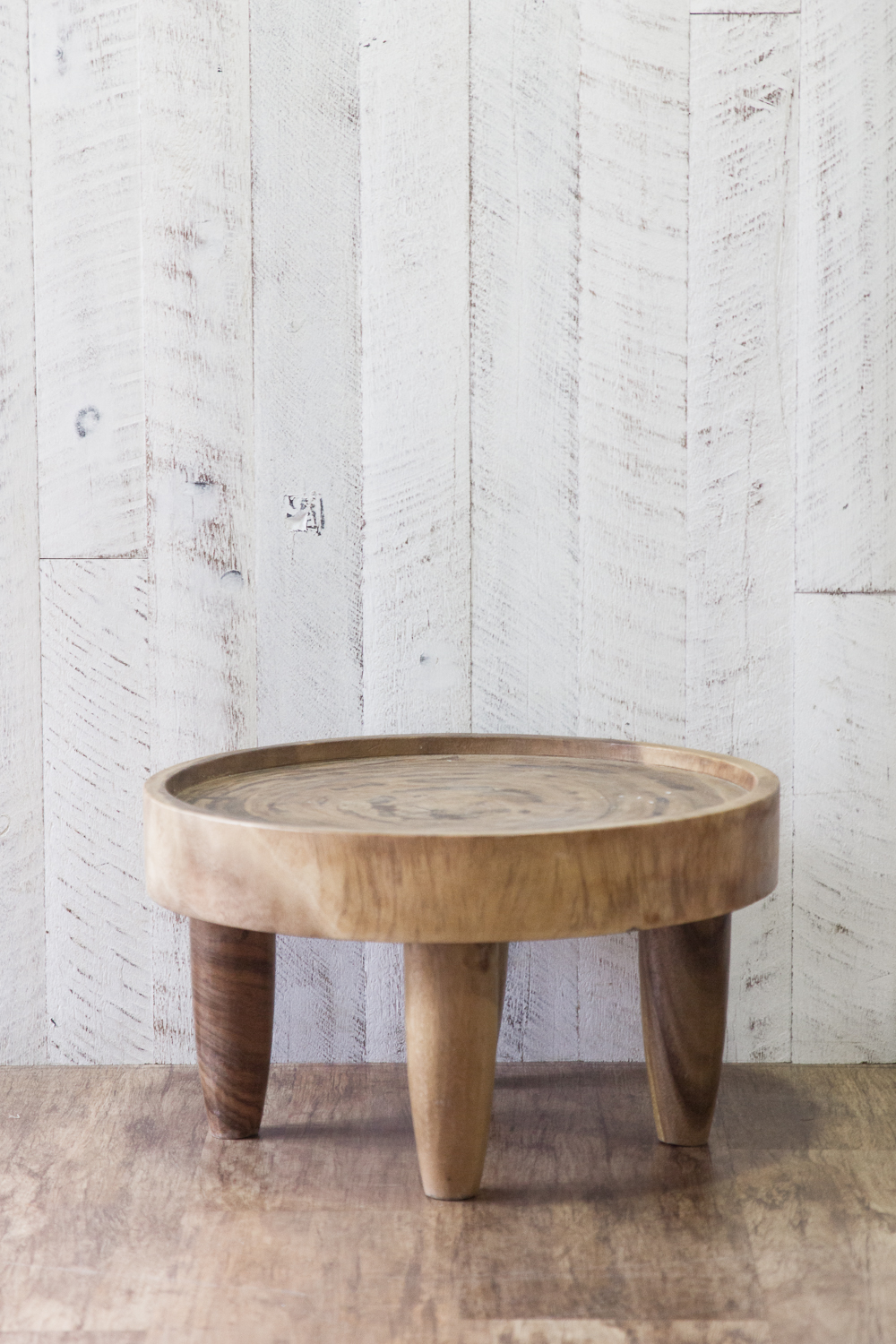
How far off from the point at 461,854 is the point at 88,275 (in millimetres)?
747

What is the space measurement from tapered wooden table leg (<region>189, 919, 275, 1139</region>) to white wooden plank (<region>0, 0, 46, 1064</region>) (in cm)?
28

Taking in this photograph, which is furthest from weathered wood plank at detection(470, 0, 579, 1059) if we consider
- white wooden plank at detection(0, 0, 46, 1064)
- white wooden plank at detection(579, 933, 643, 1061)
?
white wooden plank at detection(0, 0, 46, 1064)

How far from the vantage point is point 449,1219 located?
967mm

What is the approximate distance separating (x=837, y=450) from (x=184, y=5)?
0.76 meters

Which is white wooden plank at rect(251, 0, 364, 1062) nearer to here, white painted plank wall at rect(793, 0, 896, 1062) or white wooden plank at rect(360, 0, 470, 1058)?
white wooden plank at rect(360, 0, 470, 1058)

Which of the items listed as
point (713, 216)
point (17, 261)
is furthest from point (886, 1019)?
point (17, 261)

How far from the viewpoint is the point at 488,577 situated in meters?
1.27

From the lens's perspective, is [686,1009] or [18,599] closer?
[686,1009]

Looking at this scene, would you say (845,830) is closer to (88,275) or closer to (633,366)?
(633,366)

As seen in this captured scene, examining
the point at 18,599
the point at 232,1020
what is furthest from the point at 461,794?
the point at 18,599

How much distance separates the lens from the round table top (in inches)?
33.8

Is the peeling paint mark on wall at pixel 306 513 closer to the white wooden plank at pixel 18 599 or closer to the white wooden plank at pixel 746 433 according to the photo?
the white wooden plank at pixel 18 599

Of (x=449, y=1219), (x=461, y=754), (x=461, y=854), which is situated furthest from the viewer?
(x=461, y=754)

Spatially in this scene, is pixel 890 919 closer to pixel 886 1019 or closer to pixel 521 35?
pixel 886 1019
